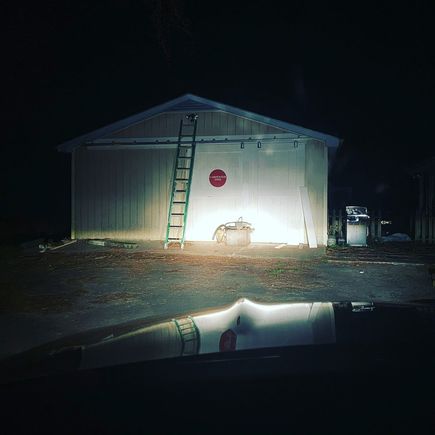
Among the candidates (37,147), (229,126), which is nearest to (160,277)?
(229,126)

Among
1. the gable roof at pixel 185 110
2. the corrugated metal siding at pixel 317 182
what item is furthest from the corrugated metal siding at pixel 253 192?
the gable roof at pixel 185 110

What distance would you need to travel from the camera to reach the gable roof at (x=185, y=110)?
12367 mm

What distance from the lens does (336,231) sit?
44.7ft

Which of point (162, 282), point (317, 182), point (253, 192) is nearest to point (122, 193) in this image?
point (253, 192)

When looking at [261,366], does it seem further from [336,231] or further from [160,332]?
[336,231]

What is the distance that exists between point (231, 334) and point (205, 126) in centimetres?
1129

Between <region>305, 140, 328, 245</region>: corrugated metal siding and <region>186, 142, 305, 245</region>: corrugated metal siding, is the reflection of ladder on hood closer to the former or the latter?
<region>186, 142, 305, 245</region>: corrugated metal siding

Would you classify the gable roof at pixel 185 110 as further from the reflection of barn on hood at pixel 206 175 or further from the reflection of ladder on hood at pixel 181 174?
the reflection of ladder on hood at pixel 181 174

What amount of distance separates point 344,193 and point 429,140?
8.94m

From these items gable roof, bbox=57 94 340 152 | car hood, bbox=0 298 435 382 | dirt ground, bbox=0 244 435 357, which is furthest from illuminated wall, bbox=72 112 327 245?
car hood, bbox=0 298 435 382

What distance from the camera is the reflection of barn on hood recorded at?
12586 mm

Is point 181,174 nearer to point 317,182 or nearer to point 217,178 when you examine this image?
point 217,178

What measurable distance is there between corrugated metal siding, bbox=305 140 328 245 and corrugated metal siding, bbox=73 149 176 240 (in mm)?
3910

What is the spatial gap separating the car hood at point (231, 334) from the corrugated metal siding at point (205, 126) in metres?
10.2
